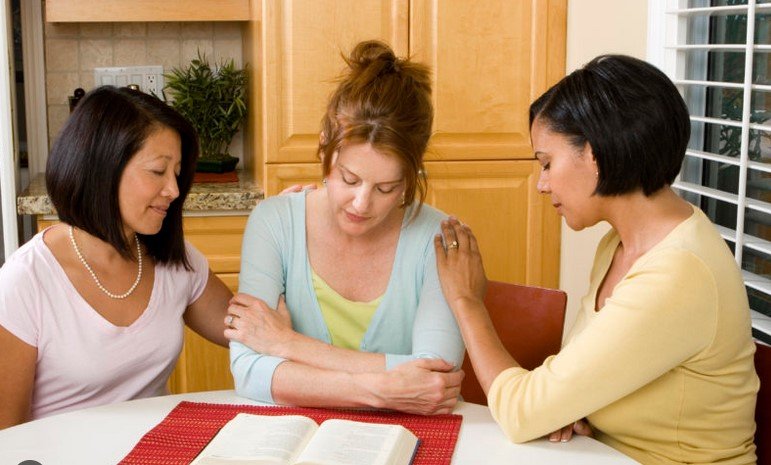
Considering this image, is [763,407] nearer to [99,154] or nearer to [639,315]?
[639,315]

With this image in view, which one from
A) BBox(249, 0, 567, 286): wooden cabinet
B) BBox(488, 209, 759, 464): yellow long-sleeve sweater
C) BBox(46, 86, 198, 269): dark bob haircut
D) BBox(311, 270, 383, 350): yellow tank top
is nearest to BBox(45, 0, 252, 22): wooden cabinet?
BBox(249, 0, 567, 286): wooden cabinet

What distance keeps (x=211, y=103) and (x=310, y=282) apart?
1611mm

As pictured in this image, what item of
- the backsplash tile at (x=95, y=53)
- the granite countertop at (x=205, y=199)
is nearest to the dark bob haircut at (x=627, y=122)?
the granite countertop at (x=205, y=199)

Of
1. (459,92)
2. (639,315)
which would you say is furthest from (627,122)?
(459,92)

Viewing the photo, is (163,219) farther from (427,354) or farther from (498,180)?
(498,180)

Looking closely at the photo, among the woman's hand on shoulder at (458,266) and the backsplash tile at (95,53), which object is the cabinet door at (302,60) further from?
the woman's hand on shoulder at (458,266)

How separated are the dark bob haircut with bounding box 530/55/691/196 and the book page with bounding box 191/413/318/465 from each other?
66 cm

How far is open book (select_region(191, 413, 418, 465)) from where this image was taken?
1.52 meters

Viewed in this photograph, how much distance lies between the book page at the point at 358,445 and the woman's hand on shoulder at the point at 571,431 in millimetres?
234

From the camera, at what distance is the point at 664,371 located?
163 centimetres

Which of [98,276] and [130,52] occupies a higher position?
[130,52]

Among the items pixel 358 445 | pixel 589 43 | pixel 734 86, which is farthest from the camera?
pixel 589 43

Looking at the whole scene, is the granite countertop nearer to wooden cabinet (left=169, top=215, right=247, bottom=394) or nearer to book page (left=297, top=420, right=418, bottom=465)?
wooden cabinet (left=169, top=215, right=247, bottom=394)

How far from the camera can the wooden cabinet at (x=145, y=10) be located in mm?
3320
